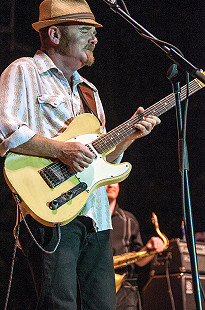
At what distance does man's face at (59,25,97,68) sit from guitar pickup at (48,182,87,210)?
2.58ft

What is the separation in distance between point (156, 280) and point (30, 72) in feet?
9.73

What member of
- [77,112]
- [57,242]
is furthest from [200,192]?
[57,242]

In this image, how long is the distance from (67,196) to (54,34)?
103cm

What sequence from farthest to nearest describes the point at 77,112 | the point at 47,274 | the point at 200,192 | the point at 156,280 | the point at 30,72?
the point at 200,192 → the point at 156,280 → the point at 77,112 → the point at 30,72 → the point at 47,274

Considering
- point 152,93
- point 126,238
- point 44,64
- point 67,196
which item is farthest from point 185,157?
point 152,93

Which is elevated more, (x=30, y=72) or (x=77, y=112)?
(x=30, y=72)

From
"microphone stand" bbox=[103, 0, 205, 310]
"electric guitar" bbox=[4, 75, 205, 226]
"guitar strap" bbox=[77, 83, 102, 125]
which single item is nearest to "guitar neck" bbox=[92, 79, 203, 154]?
"electric guitar" bbox=[4, 75, 205, 226]

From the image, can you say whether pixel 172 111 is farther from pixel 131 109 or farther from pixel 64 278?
pixel 64 278

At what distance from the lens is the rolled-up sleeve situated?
6.56 ft

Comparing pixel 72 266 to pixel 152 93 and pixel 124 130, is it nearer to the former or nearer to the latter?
pixel 124 130

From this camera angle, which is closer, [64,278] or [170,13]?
[64,278]

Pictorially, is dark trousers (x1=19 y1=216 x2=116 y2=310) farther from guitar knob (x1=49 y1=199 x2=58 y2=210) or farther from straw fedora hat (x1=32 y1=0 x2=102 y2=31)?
straw fedora hat (x1=32 y1=0 x2=102 y2=31)

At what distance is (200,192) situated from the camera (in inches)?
198

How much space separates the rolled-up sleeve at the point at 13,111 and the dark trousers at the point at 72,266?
379 mm
